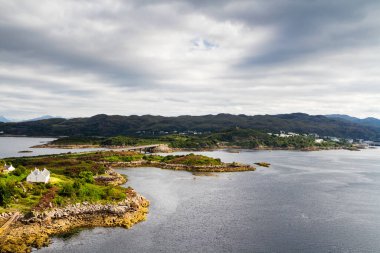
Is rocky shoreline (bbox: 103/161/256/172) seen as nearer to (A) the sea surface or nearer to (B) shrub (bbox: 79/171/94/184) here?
(A) the sea surface

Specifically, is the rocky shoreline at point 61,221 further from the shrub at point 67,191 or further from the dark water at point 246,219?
the shrub at point 67,191

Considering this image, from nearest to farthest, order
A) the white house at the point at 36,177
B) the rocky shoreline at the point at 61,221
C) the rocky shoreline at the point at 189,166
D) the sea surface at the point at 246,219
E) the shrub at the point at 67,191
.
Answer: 1. the rocky shoreline at the point at 61,221
2. the sea surface at the point at 246,219
3. the shrub at the point at 67,191
4. the white house at the point at 36,177
5. the rocky shoreline at the point at 189,166

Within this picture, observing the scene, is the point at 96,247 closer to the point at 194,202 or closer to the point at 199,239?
the point at 199,239

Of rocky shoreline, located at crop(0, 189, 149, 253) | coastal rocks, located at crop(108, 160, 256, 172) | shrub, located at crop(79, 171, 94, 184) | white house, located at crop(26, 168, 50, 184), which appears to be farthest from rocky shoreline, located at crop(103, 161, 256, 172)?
white house, located at crop(26, 168, 50, 184)

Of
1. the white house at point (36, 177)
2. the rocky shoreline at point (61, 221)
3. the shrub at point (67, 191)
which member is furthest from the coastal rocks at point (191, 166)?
the shrub at point (67, 191)

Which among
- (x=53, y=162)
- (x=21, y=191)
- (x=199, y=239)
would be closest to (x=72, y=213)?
(x=21, y=191)

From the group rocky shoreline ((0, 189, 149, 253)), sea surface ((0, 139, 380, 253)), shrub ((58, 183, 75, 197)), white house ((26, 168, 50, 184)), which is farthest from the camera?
white house ((26, 168, 50, 184))
